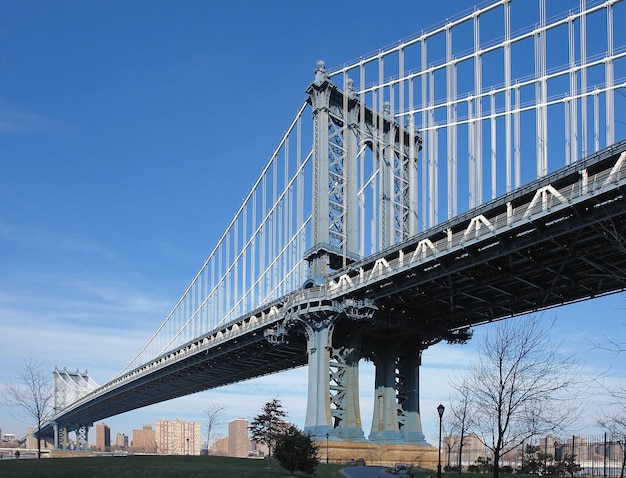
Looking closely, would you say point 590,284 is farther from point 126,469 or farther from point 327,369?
point 126,469

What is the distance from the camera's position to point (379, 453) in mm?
56156

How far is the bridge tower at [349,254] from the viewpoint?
181ft

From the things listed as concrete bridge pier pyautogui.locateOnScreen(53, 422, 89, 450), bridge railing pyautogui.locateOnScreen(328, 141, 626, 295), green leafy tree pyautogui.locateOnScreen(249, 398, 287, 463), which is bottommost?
concrete bridge pier pyautogui.locateOnScreen(53, 422, 89, 450)

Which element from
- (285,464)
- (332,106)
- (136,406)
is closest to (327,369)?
(285,464)

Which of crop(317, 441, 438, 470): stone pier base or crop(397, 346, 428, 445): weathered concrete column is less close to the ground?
crop(397, 346, 428, 445): weathered concrete column

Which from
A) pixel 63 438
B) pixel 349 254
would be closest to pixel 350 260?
pixel 349 254

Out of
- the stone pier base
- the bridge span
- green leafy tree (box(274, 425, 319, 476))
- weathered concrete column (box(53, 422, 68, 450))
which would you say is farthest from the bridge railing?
weathered concrete column (box(53, 422, 68, 450))

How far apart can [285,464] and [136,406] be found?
419 ft

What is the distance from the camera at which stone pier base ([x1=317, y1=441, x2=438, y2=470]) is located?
52.1 meters

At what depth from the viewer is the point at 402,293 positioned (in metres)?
52.2

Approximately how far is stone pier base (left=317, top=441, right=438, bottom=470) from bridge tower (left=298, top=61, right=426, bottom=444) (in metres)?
0.82

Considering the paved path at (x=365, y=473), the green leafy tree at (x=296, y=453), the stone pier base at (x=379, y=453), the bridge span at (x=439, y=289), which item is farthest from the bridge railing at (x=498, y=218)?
the green leafy tree at (x=296, y=453)

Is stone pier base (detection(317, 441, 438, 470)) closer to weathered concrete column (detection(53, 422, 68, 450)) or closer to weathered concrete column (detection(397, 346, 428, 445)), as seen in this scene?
weathered concrete column (detection(397, 346, 428, 445))

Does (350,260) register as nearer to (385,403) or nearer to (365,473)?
(385,403)
